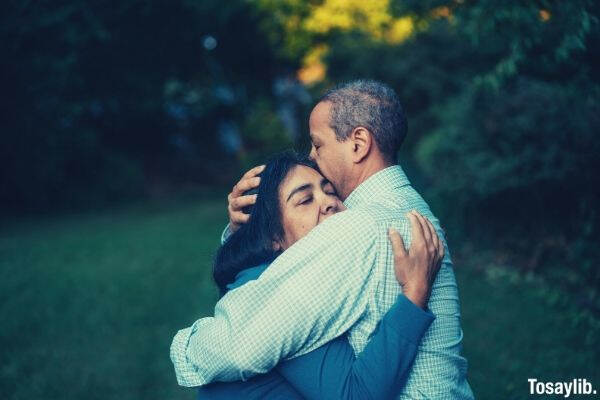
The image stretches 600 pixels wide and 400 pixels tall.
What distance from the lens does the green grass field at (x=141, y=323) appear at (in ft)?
16.5

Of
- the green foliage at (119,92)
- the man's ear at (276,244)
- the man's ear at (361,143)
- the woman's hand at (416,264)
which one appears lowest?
the woman's hand at (416,264)

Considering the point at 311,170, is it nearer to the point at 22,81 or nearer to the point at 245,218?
the point at 245,218

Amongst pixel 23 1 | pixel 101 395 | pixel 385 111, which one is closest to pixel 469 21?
pixel 385 111

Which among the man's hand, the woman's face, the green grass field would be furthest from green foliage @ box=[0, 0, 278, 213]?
the woman's face

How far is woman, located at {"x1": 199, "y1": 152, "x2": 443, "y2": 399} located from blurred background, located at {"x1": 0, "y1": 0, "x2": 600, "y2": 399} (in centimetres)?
217

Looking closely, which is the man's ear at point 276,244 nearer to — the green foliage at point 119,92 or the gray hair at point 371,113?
the gray hair at point 371,113

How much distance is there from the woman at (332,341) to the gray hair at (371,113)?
0.28 meters

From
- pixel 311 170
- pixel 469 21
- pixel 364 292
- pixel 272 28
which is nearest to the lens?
pixel 364 292

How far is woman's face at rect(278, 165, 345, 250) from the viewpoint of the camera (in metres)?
2.42

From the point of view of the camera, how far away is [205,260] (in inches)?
389

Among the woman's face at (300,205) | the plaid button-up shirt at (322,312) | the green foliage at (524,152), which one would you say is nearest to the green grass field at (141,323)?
the green foliage at (524,152)

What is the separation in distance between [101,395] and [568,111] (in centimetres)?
591

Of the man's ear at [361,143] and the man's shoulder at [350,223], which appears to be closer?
the man's shoulder at [350,223]

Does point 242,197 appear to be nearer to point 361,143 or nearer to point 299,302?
point 361,143
